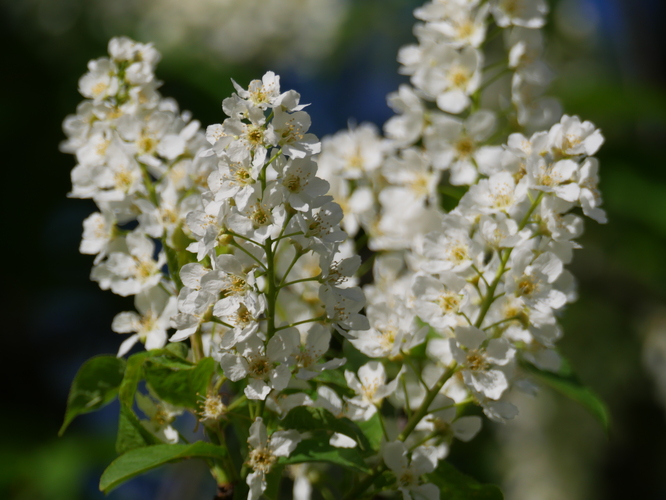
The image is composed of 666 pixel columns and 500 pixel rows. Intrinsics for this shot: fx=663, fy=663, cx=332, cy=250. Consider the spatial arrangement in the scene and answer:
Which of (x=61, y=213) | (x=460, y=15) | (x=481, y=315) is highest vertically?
(x=61, y=213)

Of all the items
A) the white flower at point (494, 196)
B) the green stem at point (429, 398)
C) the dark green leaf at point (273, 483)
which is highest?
the white flower at point (494, 196)

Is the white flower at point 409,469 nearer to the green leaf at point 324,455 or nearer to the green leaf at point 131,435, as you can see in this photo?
the green leaf at point 324,455

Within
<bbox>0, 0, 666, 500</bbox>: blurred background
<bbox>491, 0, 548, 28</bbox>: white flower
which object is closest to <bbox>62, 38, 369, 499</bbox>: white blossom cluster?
<bbox>491, 0, 548, 28</bbox>: white flower

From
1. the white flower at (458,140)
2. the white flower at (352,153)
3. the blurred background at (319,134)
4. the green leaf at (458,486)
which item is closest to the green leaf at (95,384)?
the green leaf at (458,486)

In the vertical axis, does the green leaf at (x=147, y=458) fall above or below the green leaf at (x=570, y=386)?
above

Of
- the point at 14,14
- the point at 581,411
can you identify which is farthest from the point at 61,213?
the point at 581,411

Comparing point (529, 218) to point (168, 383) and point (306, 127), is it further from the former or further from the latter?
point (168, 383)

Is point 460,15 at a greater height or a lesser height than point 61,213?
lesser

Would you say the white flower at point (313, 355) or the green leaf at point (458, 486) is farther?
the green leaf at point (458, 486)
